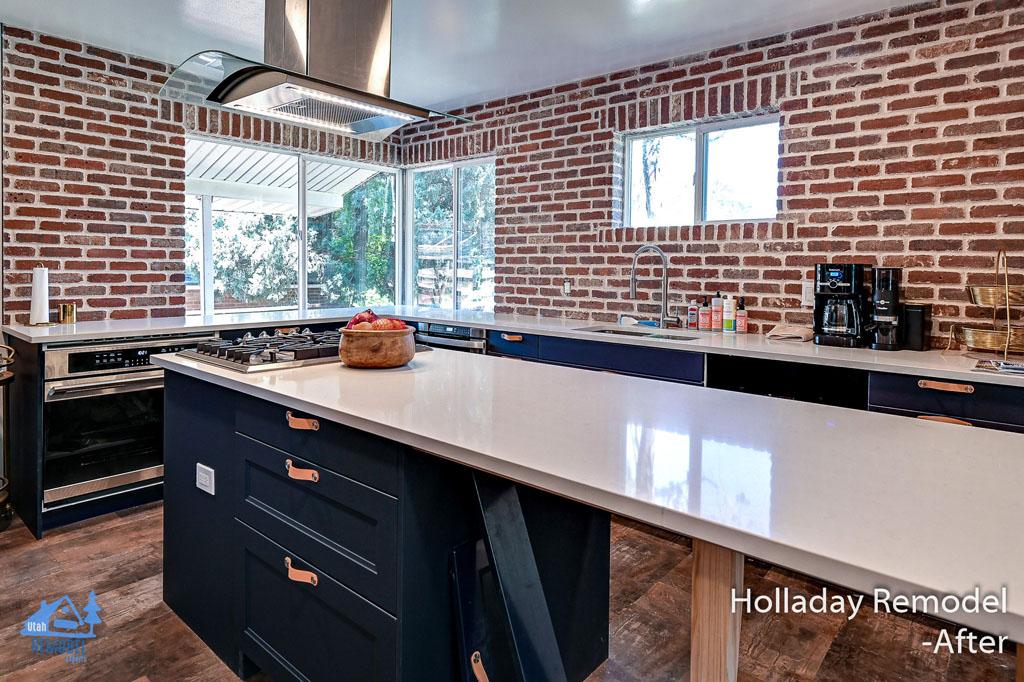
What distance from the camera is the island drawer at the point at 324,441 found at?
Answer: 1447 mm

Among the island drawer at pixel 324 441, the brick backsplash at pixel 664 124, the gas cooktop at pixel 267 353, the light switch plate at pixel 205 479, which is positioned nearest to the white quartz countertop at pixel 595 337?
the brick backsplash at pixel 664 124

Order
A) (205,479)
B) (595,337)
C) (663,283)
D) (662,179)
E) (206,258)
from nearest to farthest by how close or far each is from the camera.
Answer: (205,479) → (595,337) → (663,283) → (662,179) → (206,258)

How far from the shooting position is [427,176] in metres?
5.45

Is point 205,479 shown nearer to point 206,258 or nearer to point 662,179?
point 206,258

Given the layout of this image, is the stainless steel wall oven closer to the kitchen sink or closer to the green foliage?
the green foliage

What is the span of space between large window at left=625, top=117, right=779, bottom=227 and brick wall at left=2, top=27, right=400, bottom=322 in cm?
278

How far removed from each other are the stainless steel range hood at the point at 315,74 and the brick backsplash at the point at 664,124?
75.6 inches

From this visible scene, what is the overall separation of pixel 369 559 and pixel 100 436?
2.35m

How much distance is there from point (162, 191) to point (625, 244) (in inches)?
113

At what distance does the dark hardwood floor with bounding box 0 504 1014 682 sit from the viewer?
6.54ft

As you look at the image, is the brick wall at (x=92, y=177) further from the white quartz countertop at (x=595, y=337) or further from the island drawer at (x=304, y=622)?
the island drawer at (x=304, y=622)

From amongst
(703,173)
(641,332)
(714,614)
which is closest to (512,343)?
(641,332)

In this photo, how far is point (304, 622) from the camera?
5.55ft

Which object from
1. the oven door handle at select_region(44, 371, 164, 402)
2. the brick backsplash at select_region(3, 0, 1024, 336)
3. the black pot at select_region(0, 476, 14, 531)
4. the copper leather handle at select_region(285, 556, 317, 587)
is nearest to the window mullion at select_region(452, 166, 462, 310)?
the brick backsplash at select_region(3, 0, 1024, 336)
